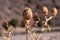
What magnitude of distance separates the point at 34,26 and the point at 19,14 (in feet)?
38.1

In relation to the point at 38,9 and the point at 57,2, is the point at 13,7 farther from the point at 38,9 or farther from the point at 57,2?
the point at 57,2

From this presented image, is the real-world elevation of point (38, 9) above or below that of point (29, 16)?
below

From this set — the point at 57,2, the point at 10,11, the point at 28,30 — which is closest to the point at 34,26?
the point at 28,30

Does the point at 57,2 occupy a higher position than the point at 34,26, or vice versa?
the point at 34,26

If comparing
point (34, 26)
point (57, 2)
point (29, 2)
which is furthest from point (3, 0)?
point (34, 26)

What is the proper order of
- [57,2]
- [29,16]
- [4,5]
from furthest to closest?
[57,2] < [4,5] < [29,16]

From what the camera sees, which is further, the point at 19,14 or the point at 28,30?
the point at 19,14

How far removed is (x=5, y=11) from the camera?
1280 centimetres

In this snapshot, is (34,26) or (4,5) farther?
(4,5)

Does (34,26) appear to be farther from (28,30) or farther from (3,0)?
(3,0)

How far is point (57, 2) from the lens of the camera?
13836 millimetres

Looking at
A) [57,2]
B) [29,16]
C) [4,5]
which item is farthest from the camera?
[57,2]

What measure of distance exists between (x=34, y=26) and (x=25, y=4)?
12056 mm

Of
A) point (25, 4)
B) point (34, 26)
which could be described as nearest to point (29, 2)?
point (25, 4)
